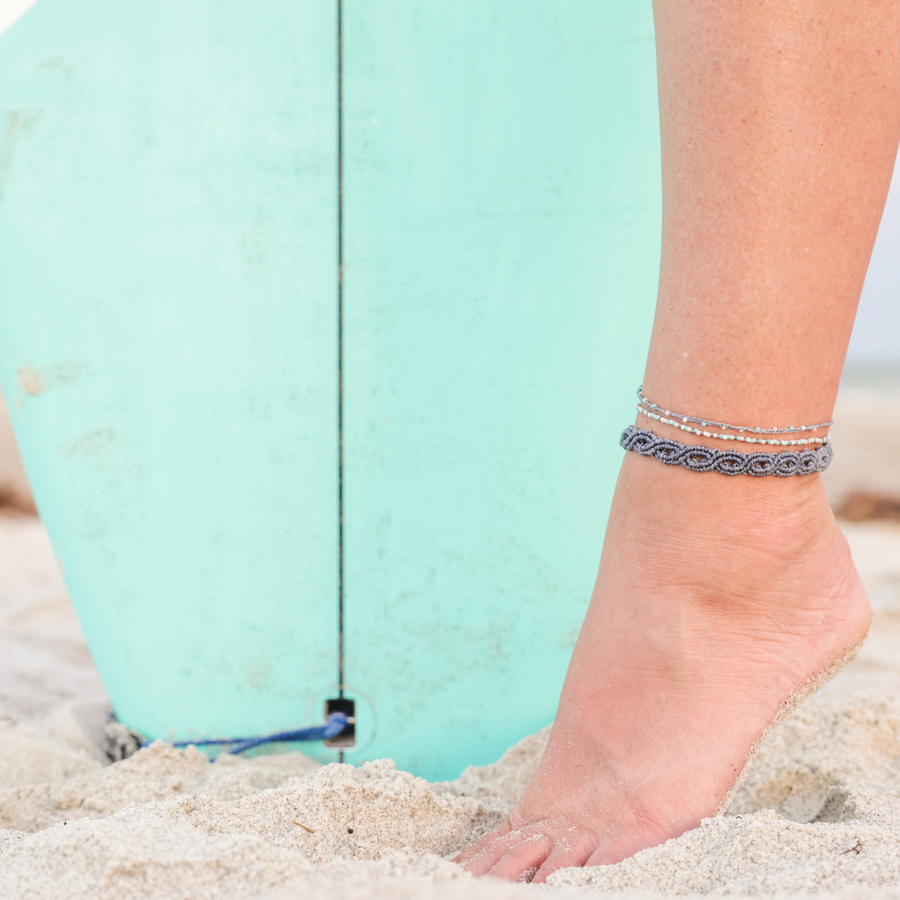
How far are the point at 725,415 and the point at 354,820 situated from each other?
468 mm

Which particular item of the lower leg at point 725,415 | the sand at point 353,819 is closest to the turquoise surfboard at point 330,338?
the sand at point 353,819

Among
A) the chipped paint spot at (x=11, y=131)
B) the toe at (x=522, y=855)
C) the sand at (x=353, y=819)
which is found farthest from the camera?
the chipped paint spot at (x=11, y=131)

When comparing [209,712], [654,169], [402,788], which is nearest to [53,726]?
[209,712]

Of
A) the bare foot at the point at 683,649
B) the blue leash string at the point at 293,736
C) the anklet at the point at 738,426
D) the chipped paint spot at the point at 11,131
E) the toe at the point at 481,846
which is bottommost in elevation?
the blue leash string at the point at 293,736

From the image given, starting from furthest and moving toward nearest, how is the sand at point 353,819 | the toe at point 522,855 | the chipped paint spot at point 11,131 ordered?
the chipped paint spot at point 11,131 < the toe at point 522,855 < the sand at point 353,819

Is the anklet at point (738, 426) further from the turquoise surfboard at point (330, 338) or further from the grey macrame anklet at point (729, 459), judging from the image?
the turquoise surfboard at point (330, 338)

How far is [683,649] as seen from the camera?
2.40 feet

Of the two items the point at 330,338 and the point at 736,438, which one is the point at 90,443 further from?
the point at 736,438

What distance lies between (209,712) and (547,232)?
705 millimetres

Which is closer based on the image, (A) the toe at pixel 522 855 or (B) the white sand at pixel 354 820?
(B) the white sand at pixel 354 820

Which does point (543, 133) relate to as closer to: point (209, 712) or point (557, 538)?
point (557, 538)

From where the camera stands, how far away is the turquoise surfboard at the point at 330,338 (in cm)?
93

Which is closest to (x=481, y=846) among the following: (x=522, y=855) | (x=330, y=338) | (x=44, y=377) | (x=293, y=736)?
(x=522, y=855)

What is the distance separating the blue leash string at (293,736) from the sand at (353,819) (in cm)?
4
